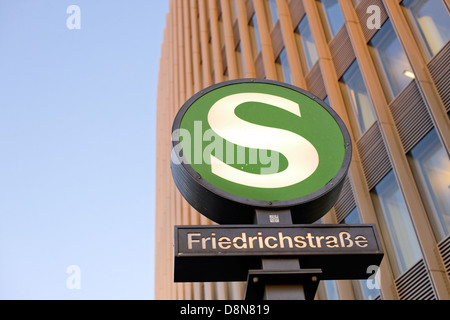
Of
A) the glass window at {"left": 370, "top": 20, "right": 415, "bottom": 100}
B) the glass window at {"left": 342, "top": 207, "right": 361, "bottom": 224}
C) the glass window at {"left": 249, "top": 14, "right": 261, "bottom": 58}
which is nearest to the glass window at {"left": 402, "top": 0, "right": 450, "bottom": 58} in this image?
the glass window at {"left": 370, "top": 20, "right": 415, "bottom": 100}

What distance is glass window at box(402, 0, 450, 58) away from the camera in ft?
41.8

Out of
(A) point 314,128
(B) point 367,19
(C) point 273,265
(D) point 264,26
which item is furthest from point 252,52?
(C) point 273,265

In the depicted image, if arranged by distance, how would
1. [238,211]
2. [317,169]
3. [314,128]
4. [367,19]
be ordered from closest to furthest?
[238,211] < [317,169] < [314,128] < [367,19]

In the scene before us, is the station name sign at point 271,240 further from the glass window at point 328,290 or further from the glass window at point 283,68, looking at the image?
the glass window at point 283,68

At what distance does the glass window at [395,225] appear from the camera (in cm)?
1219

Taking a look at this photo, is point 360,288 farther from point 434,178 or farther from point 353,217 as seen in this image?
point 434,178

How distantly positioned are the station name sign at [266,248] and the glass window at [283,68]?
1546 cm

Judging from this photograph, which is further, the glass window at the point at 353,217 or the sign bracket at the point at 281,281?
the glass window at the point at 353,217

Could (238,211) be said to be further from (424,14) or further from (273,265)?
(424,14)

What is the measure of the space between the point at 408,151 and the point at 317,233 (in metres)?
9.32

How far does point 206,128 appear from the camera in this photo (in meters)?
4.91

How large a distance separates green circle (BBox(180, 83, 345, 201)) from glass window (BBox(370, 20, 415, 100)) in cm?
889

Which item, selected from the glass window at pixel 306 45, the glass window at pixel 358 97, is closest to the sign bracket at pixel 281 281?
the glass window at pixel 358 97

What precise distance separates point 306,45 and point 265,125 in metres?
14.4
